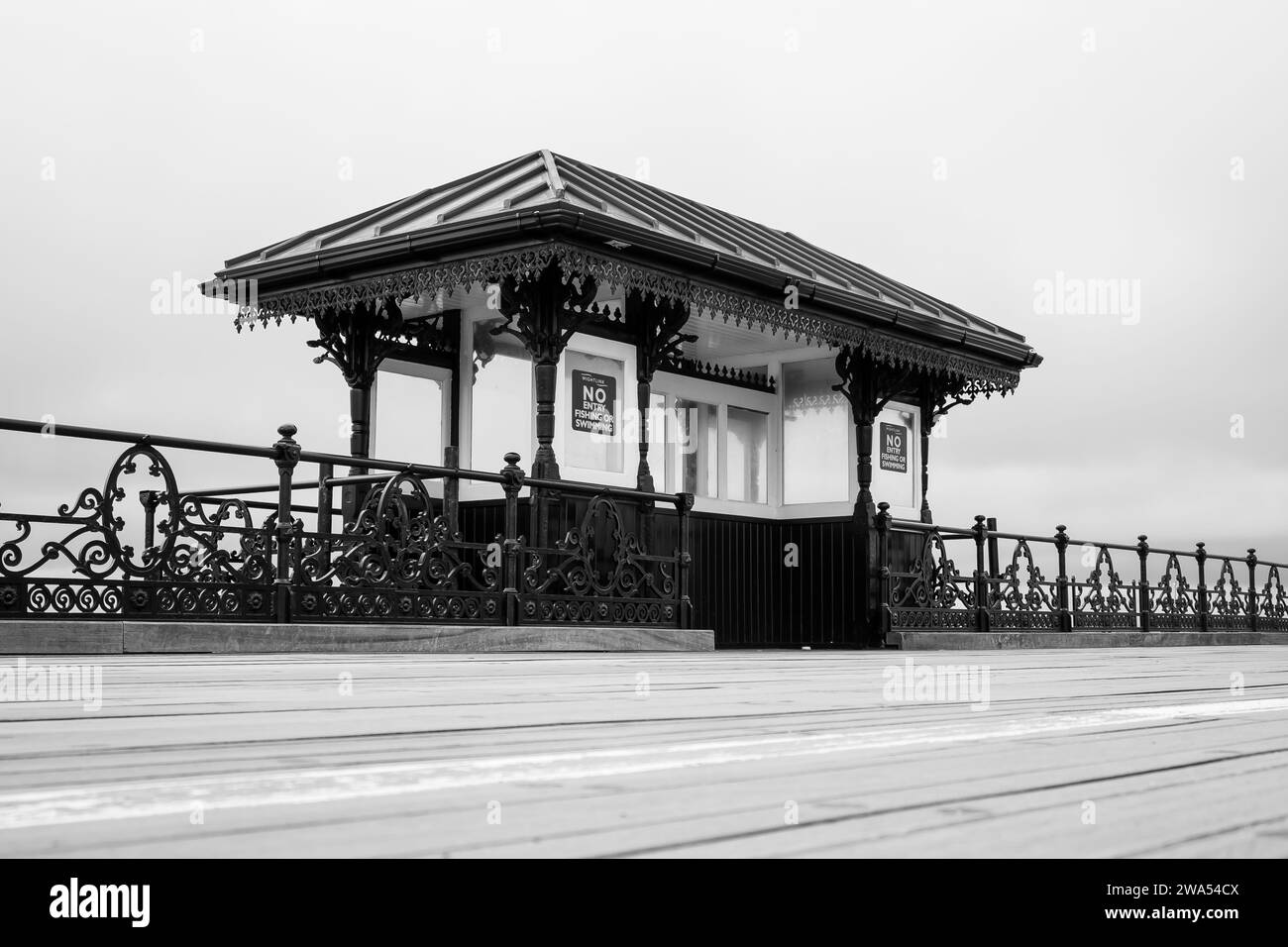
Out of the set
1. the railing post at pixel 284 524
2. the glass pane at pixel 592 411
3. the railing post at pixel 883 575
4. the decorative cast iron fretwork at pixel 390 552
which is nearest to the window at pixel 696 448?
the glass pane at pixel 592 411

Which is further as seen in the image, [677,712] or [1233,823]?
[677,712]

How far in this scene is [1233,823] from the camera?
1.58 meters

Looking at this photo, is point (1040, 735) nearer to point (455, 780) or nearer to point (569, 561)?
point (455, 780)

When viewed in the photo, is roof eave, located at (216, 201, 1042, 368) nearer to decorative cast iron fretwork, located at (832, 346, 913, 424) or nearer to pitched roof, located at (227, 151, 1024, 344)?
pitched roof, located at (227, 151, 1024, 344)

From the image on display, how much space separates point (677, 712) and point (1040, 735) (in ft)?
2.65

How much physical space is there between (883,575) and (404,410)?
5.07 metres

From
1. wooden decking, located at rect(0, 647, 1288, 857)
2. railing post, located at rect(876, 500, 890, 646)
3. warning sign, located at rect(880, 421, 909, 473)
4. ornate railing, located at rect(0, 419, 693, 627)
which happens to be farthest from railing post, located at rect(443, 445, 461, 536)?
wooden decking, located at rect(0, 647, 1288, 857)

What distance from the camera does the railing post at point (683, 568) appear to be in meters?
12.2

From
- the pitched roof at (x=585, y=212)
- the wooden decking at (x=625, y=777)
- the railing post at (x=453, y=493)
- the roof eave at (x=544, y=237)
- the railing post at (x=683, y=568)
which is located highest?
the pitched roof at (x=585, y=212)

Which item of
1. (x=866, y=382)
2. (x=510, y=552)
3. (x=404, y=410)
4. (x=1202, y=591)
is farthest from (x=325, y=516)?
(x=1202, y=591)

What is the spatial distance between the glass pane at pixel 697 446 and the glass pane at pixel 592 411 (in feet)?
4.61

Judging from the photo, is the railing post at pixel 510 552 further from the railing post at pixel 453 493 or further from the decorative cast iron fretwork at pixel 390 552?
the railing post at pixel 453 493
